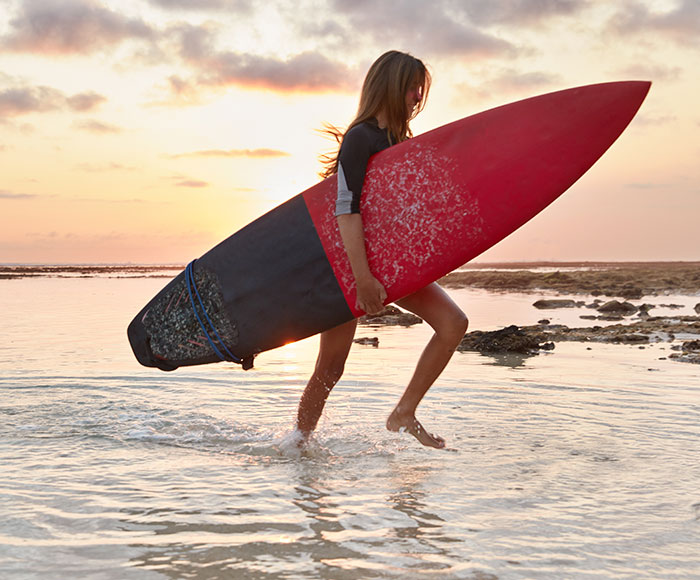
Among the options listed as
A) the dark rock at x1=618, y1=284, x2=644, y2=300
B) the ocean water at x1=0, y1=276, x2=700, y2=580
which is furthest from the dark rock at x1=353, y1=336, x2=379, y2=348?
the dark rock at x1=618, y1=284, x2=644, y2=300

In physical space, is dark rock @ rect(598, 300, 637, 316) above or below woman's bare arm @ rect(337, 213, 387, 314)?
above

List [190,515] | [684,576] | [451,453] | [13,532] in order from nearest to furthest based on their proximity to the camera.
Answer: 1. [684,576]
2. [13,532]
3. [190,515]
4. [451,453]

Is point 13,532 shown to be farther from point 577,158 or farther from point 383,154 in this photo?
point 577,158

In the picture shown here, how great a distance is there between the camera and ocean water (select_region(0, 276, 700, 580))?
97.0 inches

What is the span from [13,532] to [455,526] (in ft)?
5.43

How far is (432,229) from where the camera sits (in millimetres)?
4020

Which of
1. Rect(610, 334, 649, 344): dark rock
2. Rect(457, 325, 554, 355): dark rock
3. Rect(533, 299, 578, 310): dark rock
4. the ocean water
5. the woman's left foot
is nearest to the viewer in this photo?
the ocean water

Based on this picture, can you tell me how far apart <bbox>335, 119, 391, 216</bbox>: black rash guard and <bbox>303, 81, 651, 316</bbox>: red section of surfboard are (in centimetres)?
A: 20

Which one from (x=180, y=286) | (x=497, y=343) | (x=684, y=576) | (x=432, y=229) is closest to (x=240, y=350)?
(x=180, y=286)

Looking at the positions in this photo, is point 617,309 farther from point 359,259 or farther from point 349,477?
point 349,477

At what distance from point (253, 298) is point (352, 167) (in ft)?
3.19

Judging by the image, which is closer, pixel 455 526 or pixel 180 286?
pixel 455 526

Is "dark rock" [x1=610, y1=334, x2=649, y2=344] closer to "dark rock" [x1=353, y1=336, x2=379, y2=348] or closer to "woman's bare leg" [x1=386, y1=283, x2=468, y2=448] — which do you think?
"dark rock" [x1=353, y1=336, x2=379, y2=348]

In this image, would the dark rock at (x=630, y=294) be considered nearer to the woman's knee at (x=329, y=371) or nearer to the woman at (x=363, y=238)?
the woman at (x=363, y=238)
